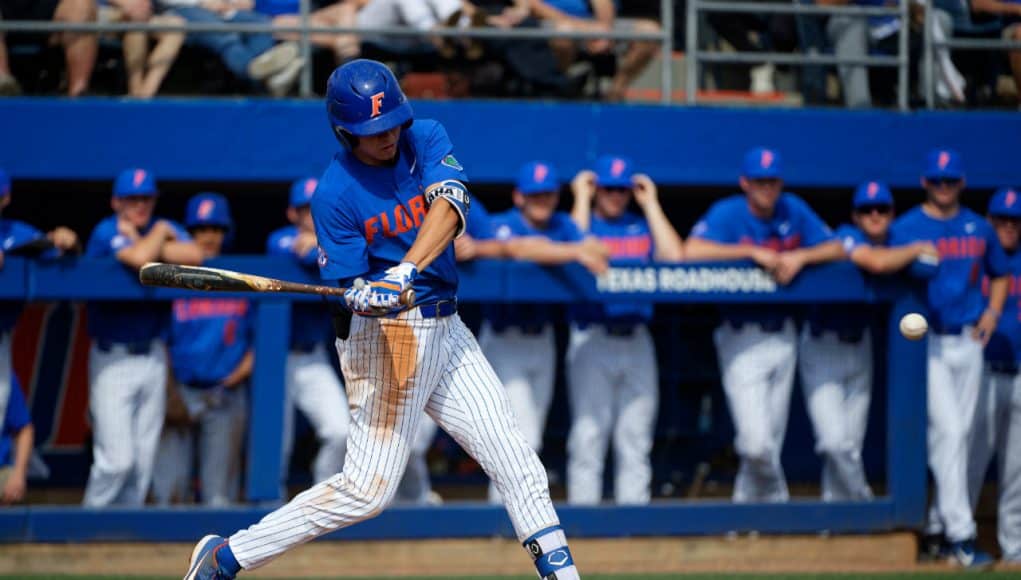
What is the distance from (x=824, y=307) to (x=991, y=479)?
189cm

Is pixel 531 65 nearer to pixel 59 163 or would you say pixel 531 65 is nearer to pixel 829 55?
pixel 829 55

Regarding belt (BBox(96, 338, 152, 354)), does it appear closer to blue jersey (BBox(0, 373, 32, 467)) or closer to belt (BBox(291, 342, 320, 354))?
blue jersey (BBox(0, 373, 32, 467))

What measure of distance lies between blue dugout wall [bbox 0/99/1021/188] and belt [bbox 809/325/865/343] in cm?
145

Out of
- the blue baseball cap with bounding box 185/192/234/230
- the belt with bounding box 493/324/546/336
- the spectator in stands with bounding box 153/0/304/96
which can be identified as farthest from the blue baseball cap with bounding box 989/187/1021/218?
the blue baseball cap with bounding box 185/192/234/230

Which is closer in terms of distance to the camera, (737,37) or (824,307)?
(824,307)

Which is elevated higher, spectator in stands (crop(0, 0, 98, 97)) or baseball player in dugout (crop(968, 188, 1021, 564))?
spectator in stands (crop(0, 0, 98, 97))

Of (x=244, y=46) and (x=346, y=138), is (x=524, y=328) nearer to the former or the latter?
(x=244, y=46)

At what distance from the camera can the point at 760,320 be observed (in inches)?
258

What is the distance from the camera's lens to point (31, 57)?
24.9ft

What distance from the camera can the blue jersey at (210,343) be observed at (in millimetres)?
6574

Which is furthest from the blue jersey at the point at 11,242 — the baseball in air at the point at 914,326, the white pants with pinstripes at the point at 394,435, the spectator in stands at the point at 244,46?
the baseball in air at the point at 914,326

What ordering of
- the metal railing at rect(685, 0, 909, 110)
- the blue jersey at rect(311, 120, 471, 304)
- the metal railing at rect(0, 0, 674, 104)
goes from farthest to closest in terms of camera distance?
1. the metal railing at rect(685, 0, 909, 110)
2. the metal railing at rect(0, 0, 674, 104)
3. the blue jersey at rect(311, 120, 471, 304)

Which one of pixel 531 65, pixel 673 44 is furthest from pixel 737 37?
pixel 531 65

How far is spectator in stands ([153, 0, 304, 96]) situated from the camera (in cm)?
756
